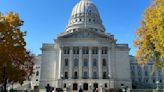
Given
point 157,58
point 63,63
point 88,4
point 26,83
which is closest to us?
point 157,58

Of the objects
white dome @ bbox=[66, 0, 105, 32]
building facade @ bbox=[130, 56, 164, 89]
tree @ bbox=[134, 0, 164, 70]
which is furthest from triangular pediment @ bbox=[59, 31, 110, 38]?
tree @ bbox=[134, 0, 164, 70]

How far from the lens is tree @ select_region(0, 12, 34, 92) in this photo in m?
26.4

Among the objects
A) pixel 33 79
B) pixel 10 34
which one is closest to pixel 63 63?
pixel 33 79

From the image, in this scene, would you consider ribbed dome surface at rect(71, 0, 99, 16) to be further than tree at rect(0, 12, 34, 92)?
Yes

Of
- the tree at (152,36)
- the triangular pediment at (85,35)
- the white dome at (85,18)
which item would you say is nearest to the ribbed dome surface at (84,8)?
the white dome at (85,18)

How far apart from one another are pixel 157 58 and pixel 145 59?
1.19 m

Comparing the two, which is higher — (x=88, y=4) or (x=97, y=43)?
(x=88, y=4)

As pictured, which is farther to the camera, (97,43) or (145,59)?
(97,43)

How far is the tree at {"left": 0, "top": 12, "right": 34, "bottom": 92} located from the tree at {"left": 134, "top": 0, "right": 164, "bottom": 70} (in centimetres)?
1215

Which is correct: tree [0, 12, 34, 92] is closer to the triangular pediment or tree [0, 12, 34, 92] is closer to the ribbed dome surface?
the triangular pediment

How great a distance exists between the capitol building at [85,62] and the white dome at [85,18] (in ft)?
50.2

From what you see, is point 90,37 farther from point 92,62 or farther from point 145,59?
point 145,59

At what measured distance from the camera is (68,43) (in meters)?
68.4

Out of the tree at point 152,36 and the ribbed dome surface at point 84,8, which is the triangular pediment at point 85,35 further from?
the tree at point 152,36
